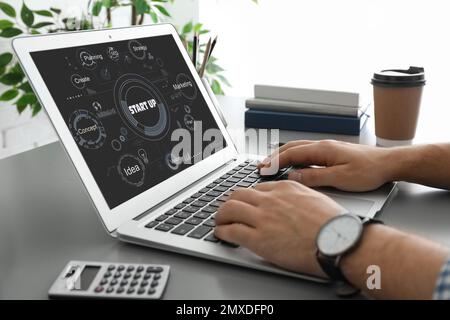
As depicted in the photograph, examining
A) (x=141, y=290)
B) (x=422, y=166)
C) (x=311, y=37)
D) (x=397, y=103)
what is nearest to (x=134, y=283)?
(x=141, y=290)

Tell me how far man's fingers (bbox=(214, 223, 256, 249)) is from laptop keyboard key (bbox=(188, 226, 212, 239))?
2cm

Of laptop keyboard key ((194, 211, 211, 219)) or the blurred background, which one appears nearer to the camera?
laptop keyboard key ((194, 211, 211, 219))

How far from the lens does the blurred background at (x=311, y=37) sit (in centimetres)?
210

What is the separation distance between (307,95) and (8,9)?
917 millimetres

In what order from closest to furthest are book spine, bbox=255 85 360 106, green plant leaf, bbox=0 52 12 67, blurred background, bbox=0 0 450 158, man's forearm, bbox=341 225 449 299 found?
man's forearm, bbox=341 225 449 299 → book spine, bbox=255 85 360 106 → green plant leaf, bbox=0 52 12 67 → blurred background, bbox=0 0 450 158

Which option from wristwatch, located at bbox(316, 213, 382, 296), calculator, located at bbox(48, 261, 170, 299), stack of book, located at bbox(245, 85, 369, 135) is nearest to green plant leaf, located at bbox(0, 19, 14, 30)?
stack of book, located at bbox(245, 85, 369, 135)

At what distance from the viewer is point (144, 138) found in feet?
2.61

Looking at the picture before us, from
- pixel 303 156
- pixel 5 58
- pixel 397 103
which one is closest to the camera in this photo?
pixel 303 156

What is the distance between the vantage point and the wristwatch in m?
0.54

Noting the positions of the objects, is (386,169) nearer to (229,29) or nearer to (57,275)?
(57,275)

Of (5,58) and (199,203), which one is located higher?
(5,58)

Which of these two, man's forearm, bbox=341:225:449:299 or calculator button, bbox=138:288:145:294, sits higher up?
man's forearm, bbox=341:225:449:299

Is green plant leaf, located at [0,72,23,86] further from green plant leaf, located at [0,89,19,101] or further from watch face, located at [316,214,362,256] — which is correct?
watch face, located at [316,214,362,256]

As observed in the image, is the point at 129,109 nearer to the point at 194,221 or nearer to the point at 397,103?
the point at 194,221
